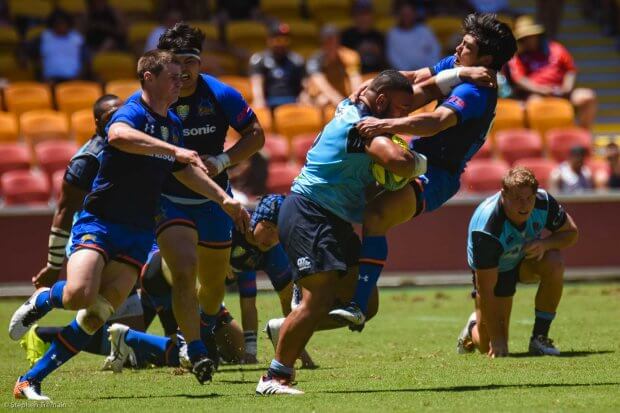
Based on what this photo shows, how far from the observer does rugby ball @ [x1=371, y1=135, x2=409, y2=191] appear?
7531mm

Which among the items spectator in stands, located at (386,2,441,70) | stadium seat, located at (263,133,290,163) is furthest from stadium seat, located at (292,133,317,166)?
spectator in stands, located at (386,2,441,70)

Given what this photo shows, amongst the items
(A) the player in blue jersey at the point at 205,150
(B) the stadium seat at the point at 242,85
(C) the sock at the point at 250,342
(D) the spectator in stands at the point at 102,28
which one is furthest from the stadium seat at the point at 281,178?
(A) the player in blue jersey at the point at 205,150

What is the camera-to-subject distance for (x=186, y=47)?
335 inches

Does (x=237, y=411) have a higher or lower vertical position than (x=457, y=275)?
higher

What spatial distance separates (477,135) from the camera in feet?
27.9

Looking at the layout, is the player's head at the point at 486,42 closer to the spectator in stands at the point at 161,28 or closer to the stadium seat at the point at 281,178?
the stadium seat at the point at 281,178

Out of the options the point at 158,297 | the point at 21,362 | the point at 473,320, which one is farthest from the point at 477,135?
the point at 21,362

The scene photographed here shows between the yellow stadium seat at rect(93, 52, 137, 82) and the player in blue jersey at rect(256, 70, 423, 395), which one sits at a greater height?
the player in blue jersey at rect(256, 70, 423, 395)

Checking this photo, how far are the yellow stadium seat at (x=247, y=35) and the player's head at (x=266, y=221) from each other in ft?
37.2

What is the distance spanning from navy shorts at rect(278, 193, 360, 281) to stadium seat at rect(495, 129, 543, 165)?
31.8 feet

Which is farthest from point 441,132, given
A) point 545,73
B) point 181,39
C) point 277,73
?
point 545,73

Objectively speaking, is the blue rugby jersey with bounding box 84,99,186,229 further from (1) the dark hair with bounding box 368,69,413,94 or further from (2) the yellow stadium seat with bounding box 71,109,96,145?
(2) the yellow stadium seat with bounding box 71,109,96,145

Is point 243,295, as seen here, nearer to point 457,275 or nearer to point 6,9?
point 457,275

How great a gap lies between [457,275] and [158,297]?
634cm
